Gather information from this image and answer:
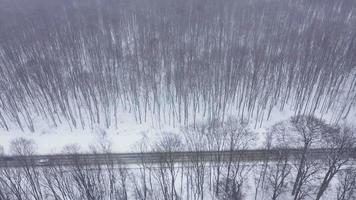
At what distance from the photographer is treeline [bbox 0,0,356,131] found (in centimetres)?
4775

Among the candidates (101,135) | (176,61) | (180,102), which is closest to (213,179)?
(180,102)

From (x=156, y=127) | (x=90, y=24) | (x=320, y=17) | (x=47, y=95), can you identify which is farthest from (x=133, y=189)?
(x=320, y=17)

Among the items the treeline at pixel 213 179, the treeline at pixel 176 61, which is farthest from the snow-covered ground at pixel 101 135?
the treeline at pixel 213 179

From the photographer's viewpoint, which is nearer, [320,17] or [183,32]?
[183,32]

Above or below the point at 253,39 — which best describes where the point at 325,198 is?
below

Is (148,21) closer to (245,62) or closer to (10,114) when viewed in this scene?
(245,62)

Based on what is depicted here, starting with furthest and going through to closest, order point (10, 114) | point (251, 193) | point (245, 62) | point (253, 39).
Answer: point (253, 39) → point (245, 62) → point (10, 114) → point (251, 193)

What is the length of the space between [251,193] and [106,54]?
4116cm

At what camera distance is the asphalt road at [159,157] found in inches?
1266

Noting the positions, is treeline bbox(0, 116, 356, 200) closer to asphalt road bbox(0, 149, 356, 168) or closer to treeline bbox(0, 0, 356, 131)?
asphalt road bbox(0, 149, 356, 168)

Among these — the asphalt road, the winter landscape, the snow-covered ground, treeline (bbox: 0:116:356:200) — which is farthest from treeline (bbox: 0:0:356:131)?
treeline (bbox: 0:116:356:200)

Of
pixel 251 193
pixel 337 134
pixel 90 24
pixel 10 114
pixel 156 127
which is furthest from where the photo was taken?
pixel 90 24

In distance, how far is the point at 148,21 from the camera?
70.3 m

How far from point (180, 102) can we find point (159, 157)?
43.7 ft
